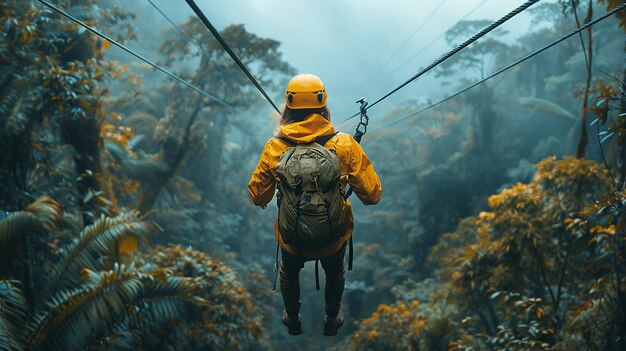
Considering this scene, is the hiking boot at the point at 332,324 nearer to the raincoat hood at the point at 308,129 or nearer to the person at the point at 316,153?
the person at the point at 316,153

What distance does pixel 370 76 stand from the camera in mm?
59031

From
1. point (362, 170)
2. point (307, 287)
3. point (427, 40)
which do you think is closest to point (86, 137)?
point (362, 170)

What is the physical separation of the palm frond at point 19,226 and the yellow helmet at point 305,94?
11.4 ft

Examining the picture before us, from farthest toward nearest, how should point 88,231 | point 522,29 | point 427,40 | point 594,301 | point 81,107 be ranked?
point 427,40 → point 522,29 → point 81,107 → point 88,231 → point 594,301

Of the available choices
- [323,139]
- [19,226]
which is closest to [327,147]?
[323,139]

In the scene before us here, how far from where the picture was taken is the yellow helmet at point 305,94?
8.79 ft

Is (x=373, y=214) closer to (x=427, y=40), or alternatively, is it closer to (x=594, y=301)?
(x=594, y=301)

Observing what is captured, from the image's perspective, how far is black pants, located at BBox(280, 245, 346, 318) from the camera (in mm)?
2963

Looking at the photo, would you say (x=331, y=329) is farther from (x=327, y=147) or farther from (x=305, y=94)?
(x=305, y=94)

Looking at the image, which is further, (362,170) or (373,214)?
(373,214)

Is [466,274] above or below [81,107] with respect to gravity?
below

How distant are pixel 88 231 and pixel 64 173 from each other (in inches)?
130

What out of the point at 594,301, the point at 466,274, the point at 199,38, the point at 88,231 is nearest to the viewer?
the point at 594,301

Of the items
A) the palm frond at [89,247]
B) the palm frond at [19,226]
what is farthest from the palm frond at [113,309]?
the palm frond at [19,226]
